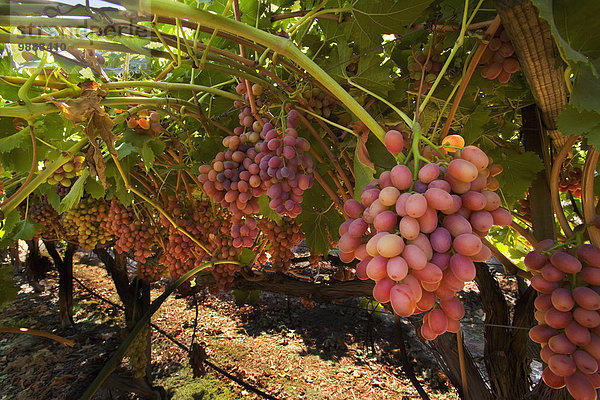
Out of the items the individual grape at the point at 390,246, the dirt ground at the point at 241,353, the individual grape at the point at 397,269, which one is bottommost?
the dirt ground at the point at 241,353

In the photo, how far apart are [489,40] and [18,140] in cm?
107

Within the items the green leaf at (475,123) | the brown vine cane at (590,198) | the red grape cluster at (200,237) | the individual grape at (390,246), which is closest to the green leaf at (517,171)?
the green leaf at (475,123)

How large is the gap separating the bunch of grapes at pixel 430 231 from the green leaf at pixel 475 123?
60 cm

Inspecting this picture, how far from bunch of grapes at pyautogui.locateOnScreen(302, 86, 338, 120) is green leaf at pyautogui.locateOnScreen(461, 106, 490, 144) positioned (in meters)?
0.42

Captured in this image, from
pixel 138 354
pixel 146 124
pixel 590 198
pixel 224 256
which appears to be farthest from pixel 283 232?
pixel 138 354

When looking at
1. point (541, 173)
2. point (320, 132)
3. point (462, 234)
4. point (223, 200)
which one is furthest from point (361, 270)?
point (541, 173)

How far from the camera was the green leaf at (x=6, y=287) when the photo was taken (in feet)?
3.70

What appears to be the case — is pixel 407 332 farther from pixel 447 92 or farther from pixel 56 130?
pixel 56 130

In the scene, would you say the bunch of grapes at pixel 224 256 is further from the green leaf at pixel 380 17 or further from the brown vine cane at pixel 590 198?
the brown vine cane at pixel 590 198

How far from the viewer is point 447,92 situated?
0.90 meters

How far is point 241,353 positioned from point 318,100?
4.23m

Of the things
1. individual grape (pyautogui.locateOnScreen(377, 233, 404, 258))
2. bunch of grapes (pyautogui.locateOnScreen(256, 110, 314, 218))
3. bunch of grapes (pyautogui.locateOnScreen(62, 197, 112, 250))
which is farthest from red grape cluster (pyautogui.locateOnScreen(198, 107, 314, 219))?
bunch of grapes (pyautogui.locateOnScreen(62, 197, 112, 250))

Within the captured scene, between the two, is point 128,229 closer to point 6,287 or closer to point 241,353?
point 6,287

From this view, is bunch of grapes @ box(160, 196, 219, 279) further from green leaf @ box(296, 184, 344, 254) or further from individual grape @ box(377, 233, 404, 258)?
individual grape @ box(377, 233, 404, 258)
